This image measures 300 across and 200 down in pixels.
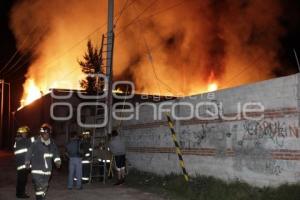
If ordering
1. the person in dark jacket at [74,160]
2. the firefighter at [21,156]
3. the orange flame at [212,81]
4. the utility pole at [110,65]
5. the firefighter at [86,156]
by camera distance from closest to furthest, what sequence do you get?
the firefighter at [21,156] < the person in dark jacket at [74,160] < the firefighter at [86,156] < the utility pole at [110,65] < the orange flame at [212,81]

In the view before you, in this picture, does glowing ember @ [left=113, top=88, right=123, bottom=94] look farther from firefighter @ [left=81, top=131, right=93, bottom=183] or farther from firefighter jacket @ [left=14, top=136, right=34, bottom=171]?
firefighter jacket @ [left=14, top=136, right=34, bottom=171]

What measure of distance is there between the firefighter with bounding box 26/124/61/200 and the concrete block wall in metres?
4.48

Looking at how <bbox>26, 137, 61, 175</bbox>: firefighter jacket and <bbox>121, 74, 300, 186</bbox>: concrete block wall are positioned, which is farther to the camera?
<bbox>121, 74, 300, 186</bbox>: concrete block wall

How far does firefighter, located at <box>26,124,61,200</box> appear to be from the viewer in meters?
8.83

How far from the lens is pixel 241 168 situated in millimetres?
10461

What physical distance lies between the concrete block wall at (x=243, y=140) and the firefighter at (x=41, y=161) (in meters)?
4.48

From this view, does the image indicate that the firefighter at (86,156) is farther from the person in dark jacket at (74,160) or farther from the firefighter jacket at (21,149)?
the firefighter jacket at (21,149)

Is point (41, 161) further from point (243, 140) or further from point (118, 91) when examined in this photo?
point (118, 91)

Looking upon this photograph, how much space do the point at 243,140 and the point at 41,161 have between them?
15.7ft

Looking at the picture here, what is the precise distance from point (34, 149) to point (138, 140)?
23.8 feet

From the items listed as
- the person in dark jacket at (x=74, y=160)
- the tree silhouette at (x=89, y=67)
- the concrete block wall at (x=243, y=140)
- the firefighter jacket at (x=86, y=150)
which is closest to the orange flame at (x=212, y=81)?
the tree silhouette at (x=89, y=67)

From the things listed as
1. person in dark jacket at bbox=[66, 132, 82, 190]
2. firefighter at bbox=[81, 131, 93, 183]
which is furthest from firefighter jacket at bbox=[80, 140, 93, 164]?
person in dark jacket at bbox=[66, 132, 82, 190]

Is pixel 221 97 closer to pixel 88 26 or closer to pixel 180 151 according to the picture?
pixel 180 151

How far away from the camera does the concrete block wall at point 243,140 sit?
916cm
